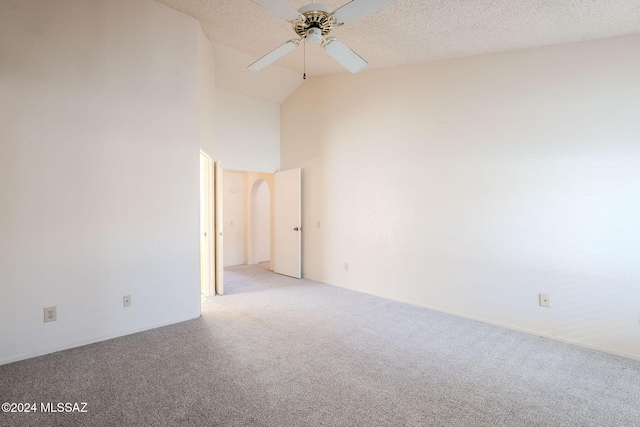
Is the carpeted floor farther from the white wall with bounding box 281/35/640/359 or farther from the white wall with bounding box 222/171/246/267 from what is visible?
the white wall with bounding box 222/171/246/267

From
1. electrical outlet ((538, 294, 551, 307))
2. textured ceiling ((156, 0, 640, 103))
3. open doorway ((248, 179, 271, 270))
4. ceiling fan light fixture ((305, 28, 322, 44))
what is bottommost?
electrical outlet ((538, 294, 551, 307))

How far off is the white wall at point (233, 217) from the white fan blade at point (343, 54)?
4942 millimetres

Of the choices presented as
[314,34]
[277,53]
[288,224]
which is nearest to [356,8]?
[314,34]

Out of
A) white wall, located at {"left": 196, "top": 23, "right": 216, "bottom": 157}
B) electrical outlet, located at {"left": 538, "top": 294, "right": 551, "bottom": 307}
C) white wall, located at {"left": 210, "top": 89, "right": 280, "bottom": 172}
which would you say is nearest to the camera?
electrical outlet, located at {"left": 538, "top": 294, "right": 551, "bottom": 307}

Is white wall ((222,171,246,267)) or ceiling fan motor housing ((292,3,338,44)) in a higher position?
ceiling fan motor housing ((292,3,338,44))

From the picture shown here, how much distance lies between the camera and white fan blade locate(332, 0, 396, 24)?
1812 millimetres

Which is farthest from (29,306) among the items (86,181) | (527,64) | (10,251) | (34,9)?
(527,64)

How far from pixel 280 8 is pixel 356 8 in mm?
462

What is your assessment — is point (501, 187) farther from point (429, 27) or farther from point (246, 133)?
point (246, 133)

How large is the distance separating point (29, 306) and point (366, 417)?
112 inches

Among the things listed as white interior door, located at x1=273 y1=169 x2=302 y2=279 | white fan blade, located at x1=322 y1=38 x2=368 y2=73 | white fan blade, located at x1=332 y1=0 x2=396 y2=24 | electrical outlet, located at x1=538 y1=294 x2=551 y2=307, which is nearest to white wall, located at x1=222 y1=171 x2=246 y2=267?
white interior door, located at x1=273 y1=169 x2=302 y2=279

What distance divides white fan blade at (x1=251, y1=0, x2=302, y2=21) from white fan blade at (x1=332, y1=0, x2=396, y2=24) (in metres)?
0.26

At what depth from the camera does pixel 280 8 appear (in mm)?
1918

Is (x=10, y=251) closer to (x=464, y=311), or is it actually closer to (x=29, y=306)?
(x=29, y=306)
